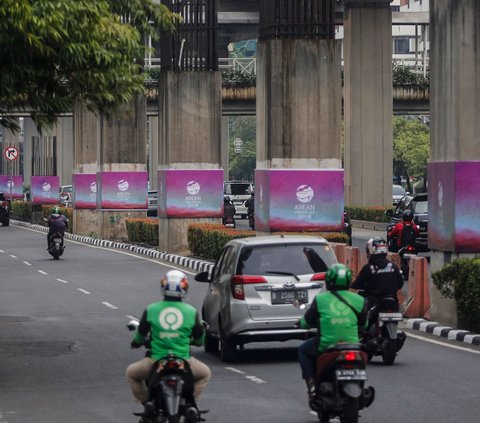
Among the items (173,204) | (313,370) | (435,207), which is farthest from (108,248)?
(313,370)

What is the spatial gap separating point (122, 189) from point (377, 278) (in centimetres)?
4182

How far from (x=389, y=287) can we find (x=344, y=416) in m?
5.63

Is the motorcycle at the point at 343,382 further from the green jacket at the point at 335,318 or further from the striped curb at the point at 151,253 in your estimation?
the striped curb at the point at 151,253

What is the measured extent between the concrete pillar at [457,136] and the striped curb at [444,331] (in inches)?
9.3

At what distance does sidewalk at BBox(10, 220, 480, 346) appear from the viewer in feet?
71.2

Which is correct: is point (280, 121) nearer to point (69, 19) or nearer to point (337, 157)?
point (337, 157)

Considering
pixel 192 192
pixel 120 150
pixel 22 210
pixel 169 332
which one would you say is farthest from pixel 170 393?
pixel 22 210

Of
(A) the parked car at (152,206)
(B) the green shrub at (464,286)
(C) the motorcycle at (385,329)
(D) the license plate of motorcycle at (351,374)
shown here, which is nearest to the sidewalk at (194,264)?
(B) the green shrub at (464,286)

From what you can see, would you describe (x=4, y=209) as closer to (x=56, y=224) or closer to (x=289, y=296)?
(x=56, y=224)

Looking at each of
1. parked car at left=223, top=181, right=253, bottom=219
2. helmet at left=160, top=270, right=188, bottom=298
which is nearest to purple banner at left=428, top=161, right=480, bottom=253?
helmet at left=160, top=270, right=188, bottom=298

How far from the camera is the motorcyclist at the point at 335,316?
1287 cm

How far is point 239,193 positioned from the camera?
256 ft

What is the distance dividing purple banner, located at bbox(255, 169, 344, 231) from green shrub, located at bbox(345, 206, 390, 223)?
92.7 ft

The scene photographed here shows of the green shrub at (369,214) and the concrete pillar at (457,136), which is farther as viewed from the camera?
the green shrub at (369,214)
